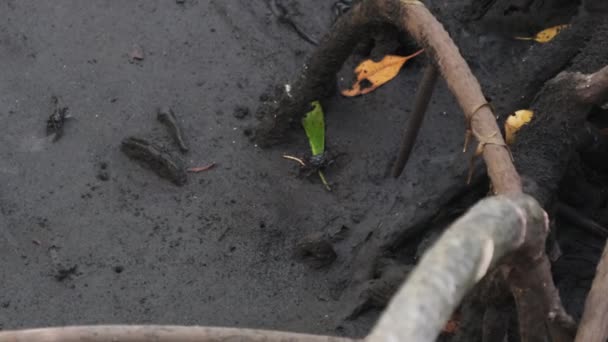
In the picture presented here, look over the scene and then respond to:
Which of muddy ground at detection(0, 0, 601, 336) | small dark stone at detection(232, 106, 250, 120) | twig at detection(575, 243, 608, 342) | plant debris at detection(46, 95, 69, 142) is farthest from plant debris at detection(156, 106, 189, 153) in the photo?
twig at detection(575, 243, 608, 342)

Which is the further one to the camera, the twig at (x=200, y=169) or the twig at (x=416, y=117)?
the twig at (x=200, y=169)

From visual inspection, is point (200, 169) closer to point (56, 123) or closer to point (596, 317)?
point (56, 123)

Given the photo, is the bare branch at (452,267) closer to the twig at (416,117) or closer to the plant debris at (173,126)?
the twig at (416,117)

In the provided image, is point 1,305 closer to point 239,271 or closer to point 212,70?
point 239,271

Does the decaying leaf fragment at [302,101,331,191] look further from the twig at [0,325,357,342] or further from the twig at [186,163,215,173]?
the twig at [0,325,357,342]

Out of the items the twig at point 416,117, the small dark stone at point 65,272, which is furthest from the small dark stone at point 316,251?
the small dark stone at point 65,272

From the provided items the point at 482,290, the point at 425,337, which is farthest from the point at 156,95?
the point at 425,337

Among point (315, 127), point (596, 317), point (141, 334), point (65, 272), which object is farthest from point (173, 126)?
point (596, 317)
